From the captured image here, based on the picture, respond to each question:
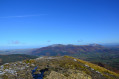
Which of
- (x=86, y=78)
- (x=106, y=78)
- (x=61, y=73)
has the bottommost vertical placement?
(x=106, y=78)

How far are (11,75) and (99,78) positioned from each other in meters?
18.9

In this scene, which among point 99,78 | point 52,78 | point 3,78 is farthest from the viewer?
point 99,78

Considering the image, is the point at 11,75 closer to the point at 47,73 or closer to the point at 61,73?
the point at 47,73

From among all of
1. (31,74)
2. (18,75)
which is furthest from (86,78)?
(18,75)

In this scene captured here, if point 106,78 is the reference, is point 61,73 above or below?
above

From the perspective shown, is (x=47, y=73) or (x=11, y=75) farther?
(x=47, y=73)

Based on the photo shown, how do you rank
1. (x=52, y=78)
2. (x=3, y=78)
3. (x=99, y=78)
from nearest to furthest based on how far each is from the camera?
(x=3, y=78) → (x=52, y=78) → (x=99, y=78)

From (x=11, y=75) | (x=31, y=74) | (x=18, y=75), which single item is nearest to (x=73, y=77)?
(x=31, y=74)

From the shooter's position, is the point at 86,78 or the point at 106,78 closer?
the point at 86,78

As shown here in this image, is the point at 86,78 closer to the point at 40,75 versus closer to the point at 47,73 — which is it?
the point at 47,73

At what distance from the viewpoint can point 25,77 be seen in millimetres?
17594

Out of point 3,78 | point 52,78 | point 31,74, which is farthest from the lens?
point 31,74

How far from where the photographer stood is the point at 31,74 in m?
18.8

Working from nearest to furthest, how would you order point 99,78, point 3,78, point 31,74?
point 3,78
point 31,74
point 99,78
